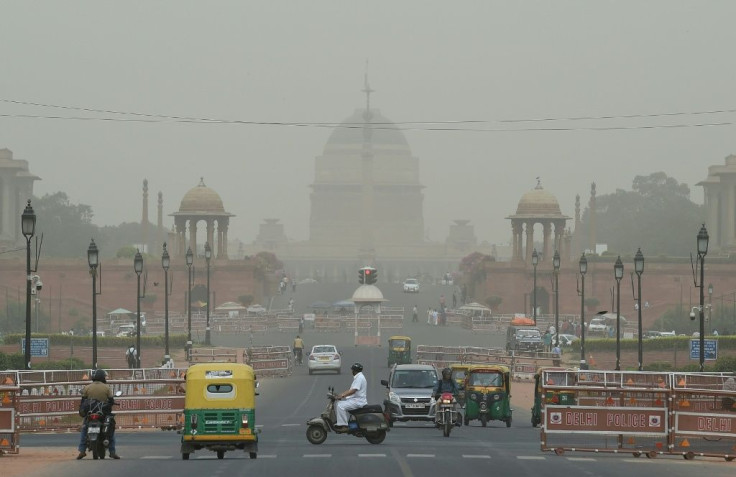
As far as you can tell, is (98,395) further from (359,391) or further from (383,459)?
(359,391)

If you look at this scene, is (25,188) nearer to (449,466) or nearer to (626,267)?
(626,267)

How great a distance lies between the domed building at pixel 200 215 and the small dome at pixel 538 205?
73.6 ft

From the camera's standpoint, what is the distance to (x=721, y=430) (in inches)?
1149

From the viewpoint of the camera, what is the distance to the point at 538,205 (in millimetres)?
135250

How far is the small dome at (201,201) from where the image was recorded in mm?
137000

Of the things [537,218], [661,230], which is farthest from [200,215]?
[661,230]

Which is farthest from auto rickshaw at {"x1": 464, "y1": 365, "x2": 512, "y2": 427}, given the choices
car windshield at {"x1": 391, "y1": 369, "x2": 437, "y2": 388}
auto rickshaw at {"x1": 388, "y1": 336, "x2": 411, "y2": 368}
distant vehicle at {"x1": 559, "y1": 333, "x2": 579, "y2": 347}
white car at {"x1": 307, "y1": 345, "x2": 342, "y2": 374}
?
distant vehicle at {"x1": 559, "y1": 333, "x2": 579, "y2": 347}

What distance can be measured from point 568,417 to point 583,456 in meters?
0.83

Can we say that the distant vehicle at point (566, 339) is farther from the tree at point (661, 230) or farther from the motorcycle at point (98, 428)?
the tree at point (661, 230)

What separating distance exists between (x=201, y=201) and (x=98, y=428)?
10912cm

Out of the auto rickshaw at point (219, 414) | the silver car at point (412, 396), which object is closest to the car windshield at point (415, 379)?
the silver car at point (412, 396)

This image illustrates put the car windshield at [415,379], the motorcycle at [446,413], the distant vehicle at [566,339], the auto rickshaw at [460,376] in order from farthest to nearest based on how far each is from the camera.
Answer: the distant vehicle at [566,339]
the auto rickshaw at [460,376]
the car windshield at [415,379]
the motorcycle at [446,413]

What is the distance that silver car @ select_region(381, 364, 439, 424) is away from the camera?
126 feet

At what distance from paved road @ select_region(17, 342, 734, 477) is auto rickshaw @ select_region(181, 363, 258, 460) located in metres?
0.28
